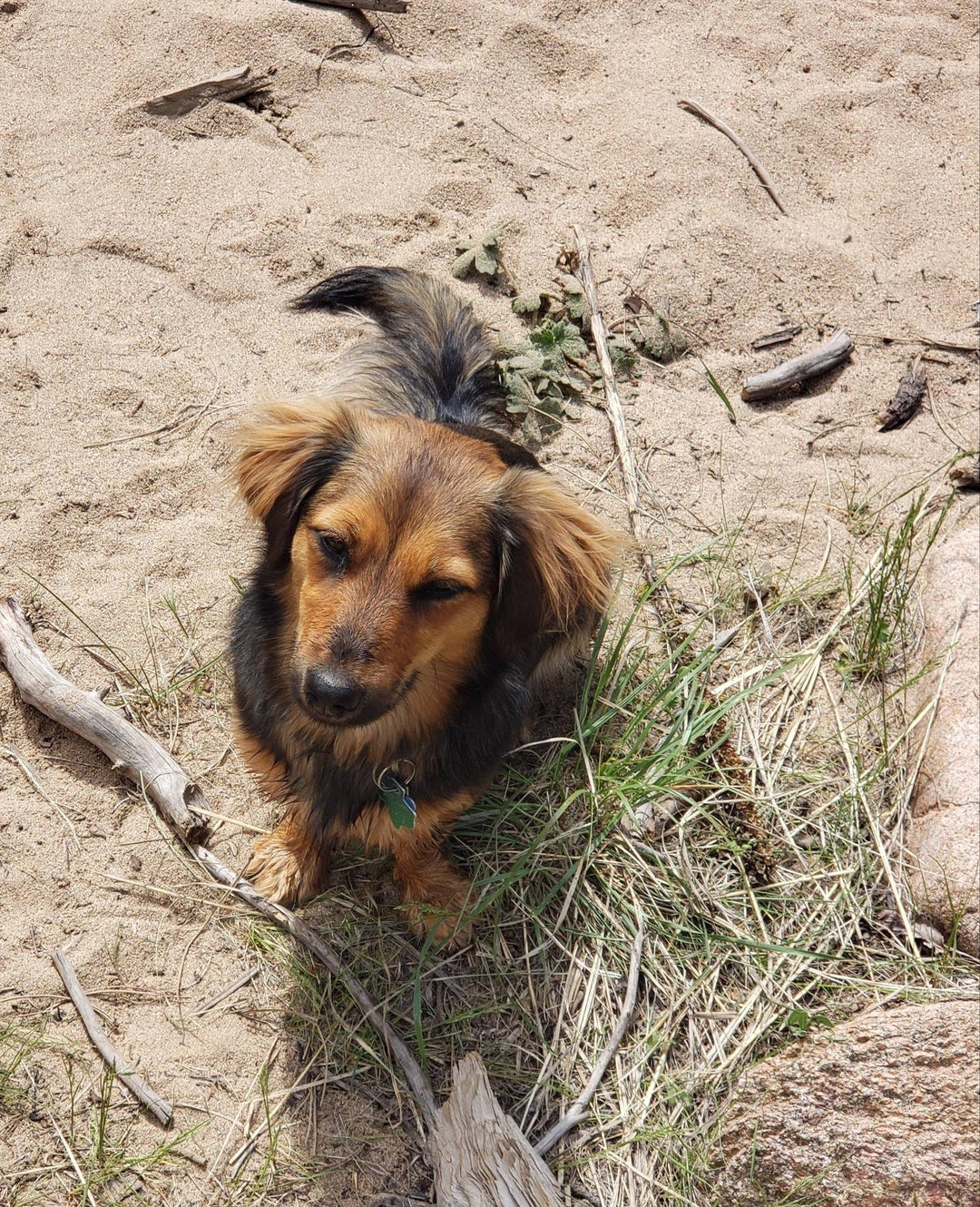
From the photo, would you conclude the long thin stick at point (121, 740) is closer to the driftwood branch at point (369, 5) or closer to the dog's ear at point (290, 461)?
the dog's ear at point (290, 461)

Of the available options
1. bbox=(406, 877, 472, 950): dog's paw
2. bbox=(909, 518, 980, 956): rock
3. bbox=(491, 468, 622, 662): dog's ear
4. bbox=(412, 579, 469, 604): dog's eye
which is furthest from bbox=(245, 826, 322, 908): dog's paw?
bbox=(909, 518, 980, 956): rock

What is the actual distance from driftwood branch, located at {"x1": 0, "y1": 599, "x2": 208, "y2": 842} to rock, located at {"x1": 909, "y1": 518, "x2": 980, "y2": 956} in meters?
2.32

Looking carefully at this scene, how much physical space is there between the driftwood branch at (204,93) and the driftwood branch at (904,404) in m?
3.24

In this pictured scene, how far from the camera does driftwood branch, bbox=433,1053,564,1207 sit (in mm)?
2727

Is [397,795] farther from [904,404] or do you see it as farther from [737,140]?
[737,140]

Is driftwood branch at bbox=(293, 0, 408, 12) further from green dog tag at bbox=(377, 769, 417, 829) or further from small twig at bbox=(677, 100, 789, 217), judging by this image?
green dog tag at bbox=(377, 769, 417, 829)

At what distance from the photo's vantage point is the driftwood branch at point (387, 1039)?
275 cm

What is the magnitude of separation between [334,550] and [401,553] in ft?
0.62

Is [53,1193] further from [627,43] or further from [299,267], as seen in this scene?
[627,43]

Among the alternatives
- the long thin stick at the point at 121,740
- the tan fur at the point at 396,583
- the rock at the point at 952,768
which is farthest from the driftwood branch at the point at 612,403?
the long thin stick at the point at 121,740

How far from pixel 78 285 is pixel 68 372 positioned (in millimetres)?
446


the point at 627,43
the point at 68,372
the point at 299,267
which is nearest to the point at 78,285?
the point at 68,372

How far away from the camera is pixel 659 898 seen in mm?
3453

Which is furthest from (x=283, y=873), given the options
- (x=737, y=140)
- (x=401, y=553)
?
(x=737, y=140)
